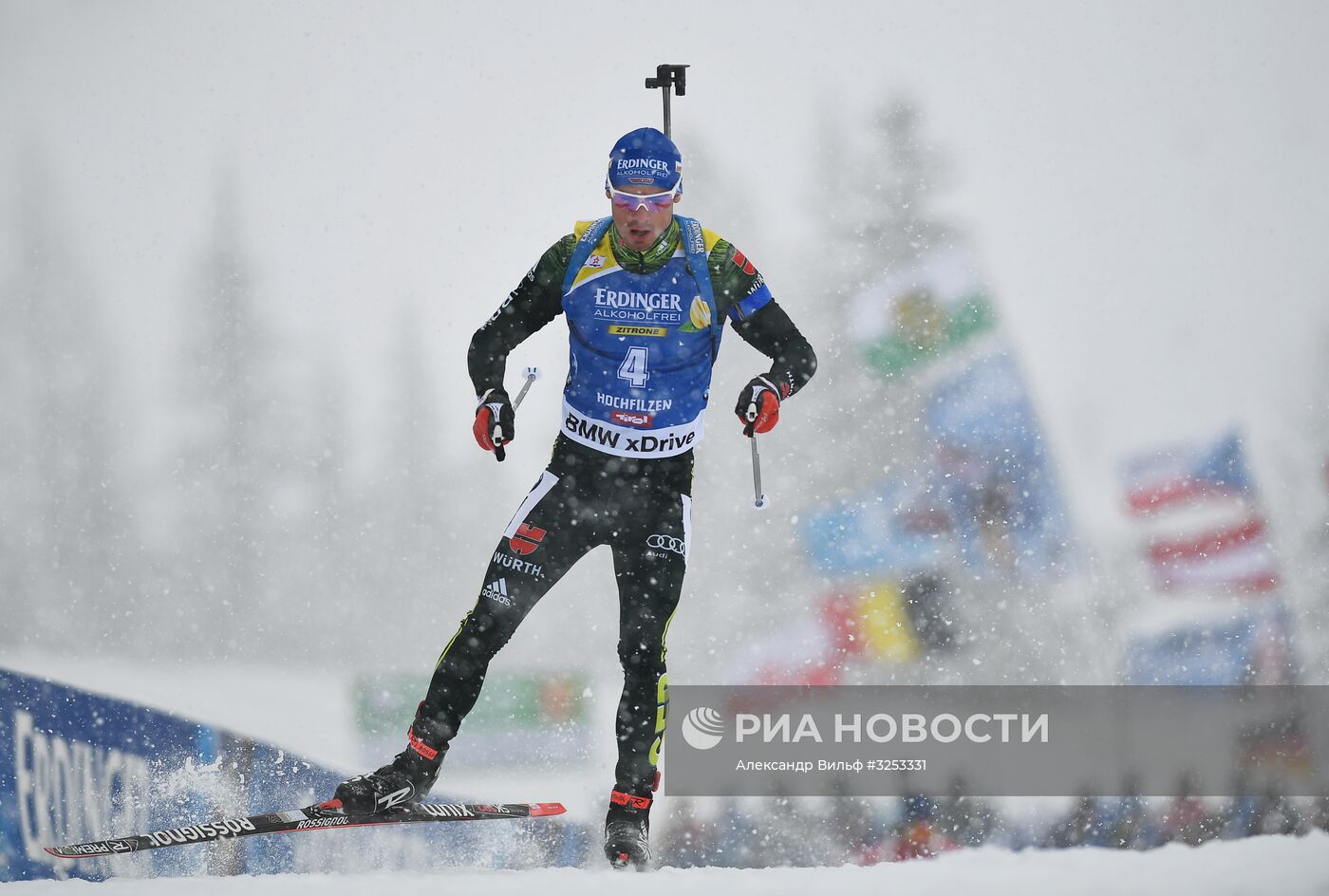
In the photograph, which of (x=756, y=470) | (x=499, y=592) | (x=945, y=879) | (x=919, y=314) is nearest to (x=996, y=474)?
(x=919, y=314)

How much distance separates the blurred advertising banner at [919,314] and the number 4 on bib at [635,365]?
4599 mm

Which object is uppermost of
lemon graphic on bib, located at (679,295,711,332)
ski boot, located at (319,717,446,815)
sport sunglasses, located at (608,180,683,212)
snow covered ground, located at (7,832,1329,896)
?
sport sunglasses, located at (608,180,683,212)

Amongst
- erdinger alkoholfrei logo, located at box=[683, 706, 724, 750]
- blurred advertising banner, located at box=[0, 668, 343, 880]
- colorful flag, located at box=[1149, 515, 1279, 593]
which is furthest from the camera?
colorful flag, located at box=[1149, 515, 1279, 593]

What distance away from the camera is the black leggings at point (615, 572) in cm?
481

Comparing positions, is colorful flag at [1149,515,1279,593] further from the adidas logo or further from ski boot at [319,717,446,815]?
ski boot at [319,717,446,815]

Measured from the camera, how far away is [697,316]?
4863 mm

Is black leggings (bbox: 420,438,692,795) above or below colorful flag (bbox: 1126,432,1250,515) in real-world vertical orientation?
below

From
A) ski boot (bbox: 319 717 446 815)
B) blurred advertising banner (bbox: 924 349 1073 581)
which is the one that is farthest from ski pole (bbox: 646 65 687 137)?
blurred advertising banner (bbox: 924 349 1073 581)

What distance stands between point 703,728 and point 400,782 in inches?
81.7

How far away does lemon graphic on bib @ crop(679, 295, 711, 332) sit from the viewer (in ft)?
15.9

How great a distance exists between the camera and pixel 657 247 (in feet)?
15.8

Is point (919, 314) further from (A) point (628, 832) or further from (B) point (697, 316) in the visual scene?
(A) point (628, 832)

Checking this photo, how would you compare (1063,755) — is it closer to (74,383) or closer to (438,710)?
(438,710)

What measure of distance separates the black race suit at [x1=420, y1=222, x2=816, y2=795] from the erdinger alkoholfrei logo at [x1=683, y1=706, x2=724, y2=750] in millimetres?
1527
